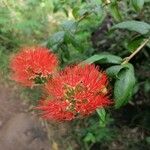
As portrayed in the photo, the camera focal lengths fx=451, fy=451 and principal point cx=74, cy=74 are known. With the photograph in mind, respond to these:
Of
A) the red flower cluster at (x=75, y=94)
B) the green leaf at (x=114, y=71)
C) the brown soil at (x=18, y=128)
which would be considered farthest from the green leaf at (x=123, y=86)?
the brown soil at (x=18, y=128)

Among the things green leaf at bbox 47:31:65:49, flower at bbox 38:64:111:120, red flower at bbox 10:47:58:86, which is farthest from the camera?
green leaf at bbox 47:31:65:49

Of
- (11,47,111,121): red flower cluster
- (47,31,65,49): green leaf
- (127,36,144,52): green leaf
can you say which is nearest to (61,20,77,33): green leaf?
(47,31,65,49): green leaf

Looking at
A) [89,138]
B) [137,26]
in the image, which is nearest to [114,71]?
[137,26]

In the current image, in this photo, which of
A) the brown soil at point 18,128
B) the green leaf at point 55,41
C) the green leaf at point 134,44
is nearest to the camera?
the green leaf at point 134,44

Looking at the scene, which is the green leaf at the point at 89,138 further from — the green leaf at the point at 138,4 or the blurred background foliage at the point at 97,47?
the green leaf at the point at 138,4

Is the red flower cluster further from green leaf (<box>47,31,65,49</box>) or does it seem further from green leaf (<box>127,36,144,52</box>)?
green leaf (<box>47,31,65,49</box>)

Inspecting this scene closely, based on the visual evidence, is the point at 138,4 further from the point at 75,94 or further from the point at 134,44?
the point at 75,94
